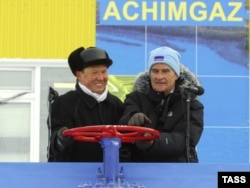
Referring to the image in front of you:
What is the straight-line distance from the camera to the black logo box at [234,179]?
3.35 metres

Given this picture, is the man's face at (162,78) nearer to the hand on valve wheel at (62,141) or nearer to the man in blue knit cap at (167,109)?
the man in blue knit cap at (167,109)

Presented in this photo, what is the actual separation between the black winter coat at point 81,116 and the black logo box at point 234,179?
0.57 meters

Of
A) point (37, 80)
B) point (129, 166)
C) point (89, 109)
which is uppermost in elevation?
point (37, 80)

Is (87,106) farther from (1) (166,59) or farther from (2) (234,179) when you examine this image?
(2) (234,179)

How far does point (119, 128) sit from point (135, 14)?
19.9 ft

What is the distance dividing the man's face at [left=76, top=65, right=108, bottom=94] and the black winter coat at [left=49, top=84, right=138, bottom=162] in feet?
0.23

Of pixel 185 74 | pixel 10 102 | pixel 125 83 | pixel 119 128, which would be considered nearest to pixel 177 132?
pixel 185 74

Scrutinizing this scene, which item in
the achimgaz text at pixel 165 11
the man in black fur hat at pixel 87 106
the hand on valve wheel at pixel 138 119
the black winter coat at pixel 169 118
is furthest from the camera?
the achimgaz text at pixel 165 11

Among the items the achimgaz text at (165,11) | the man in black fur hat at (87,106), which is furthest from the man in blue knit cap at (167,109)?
the achimgaz text at (165,11)

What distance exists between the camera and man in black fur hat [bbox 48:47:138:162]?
3.78m

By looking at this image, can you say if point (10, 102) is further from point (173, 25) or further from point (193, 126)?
point (193, 126)

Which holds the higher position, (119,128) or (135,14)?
(135,14)

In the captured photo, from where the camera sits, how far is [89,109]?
155 inches

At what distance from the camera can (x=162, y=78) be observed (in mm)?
3891
